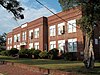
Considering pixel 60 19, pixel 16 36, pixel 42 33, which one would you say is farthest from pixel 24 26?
pixel 60 19

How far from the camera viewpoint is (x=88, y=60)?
76.1 ft

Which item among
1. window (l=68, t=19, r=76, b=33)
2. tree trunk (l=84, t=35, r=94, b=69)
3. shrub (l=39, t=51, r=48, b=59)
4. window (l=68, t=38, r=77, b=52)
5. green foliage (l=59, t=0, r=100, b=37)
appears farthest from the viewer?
shrub (l=39, t=51, r=48, b=59)

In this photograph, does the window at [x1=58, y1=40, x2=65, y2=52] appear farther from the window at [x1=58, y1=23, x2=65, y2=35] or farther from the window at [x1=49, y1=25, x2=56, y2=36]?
the window at [x1=49, y1=25, x2=56, y2=36]

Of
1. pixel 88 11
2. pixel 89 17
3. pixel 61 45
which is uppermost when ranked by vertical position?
pixel 88 11

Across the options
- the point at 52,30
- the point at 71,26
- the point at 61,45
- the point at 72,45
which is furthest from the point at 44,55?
the point at 52,30

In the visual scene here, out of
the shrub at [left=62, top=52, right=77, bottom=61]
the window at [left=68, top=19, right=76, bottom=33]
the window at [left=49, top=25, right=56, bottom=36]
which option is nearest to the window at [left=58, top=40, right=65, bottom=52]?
the window at [left=49, top=25, right=56, bottom=36]

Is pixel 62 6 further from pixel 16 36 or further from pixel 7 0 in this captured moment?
pixel 16 36

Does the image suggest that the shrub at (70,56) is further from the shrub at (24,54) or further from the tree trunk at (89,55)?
→ the tree trunk at (89,55)

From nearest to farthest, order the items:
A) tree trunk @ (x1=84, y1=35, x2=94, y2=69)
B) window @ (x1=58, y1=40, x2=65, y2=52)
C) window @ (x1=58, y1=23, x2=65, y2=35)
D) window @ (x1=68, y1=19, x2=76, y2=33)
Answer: tree trunk @ (x1=84, y1=35, x2=94, y2=69) < window @ (x1=68, y1=19, x2=76, y2=33) < window @ (x1=58, y1=23, x2=65, y2=35) < window @ (x1=58, y1=40, x2=65, y2=52)

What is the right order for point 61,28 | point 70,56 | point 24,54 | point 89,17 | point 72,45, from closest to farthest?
point 89,17 → point 70,56 → point 72,45 → point 61,28 → point 24,54

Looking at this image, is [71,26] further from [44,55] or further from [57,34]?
[44,55]

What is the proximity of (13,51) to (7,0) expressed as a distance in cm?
1844

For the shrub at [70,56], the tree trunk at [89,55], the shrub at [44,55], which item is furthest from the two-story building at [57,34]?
the tree trunk at [89,55]

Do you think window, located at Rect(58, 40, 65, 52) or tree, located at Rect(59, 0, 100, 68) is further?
window, located at Rect(58, 40, 65, 52)
